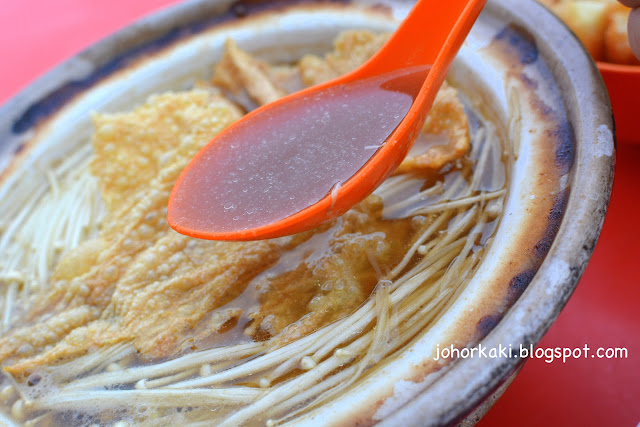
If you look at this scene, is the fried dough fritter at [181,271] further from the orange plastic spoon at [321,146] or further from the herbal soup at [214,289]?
the orange plastic spoon at [321,146]

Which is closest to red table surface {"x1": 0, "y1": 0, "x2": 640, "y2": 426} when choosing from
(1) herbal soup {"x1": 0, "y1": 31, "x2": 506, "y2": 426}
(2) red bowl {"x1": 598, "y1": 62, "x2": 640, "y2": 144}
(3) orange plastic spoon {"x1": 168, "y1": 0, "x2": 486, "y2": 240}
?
(2) red bowl {"x1": 598, "y1": 62, "x2": 640, "y2": 144}

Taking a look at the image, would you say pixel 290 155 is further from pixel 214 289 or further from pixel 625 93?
pixel 625 93

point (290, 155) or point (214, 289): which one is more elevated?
point (290, 155)

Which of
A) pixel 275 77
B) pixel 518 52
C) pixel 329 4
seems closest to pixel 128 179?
pixel 275 77

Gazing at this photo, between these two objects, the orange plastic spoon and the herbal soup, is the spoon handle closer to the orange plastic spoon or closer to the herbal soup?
the orange plastic spoon

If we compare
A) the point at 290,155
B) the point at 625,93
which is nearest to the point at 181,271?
the point at 290,155

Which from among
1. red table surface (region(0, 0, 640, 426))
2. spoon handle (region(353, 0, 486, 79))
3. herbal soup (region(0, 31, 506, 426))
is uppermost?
spoon handle (region(353, 0, 486, 79))

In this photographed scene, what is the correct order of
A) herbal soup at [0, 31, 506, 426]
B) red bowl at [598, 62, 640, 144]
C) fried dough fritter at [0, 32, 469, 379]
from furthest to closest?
1. red bowl at [598, 62, 640, 144]
2. fried dough fritter at [0, 32, 469, 379]
3. herbal soup at [0, 31, 506, 426]

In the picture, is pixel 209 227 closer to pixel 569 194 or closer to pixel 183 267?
pixel 183 267
